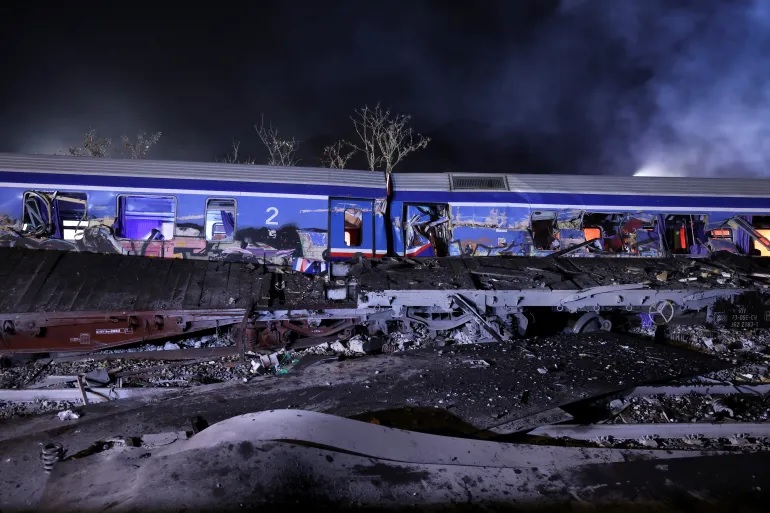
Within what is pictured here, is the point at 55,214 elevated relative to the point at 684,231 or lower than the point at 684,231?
elevated

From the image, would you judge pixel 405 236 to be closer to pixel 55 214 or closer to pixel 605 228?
pixel 605 228

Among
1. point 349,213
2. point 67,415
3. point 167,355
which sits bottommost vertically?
point 67,415

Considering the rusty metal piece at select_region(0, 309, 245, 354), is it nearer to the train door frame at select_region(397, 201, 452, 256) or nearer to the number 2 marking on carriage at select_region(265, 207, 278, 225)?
the number 2 marking on carriage at select_region(265, 207, 278, 225)

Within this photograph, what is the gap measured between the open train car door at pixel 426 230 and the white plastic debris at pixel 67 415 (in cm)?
650

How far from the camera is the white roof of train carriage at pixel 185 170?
8641 mm

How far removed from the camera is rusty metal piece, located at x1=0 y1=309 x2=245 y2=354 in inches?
263

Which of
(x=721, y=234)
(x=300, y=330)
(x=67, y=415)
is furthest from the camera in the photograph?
(x=721, y=234)

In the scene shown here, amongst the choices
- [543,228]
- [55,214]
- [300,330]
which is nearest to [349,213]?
[300,330]

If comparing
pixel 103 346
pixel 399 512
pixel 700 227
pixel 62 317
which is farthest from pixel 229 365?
pixel 700 227

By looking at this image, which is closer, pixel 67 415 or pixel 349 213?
pixel 67 415

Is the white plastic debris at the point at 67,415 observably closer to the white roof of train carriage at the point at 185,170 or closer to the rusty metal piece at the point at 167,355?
the rusty metal piece at the point at 167,355

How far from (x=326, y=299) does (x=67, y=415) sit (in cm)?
391

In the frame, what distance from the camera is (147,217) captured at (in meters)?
8.89

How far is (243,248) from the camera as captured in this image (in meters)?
9.03
